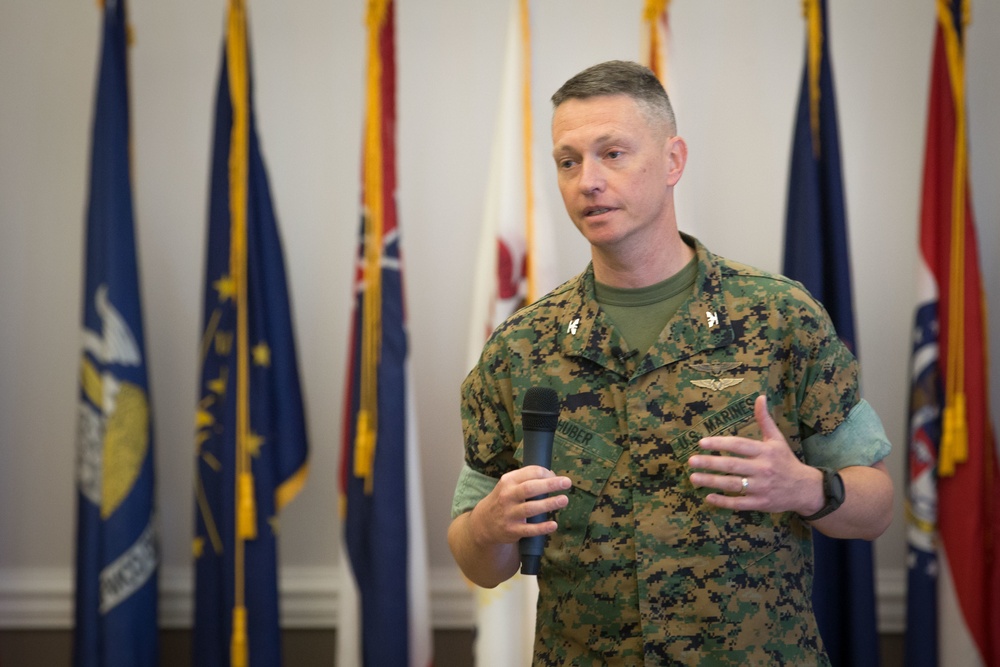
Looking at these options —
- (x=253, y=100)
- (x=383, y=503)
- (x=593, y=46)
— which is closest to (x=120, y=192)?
(x=253, y=100)

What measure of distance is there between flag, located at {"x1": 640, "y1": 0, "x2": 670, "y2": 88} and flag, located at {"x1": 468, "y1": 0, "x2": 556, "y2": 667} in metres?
0.35

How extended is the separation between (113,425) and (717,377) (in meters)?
1.93

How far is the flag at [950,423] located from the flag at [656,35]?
2.51 ft

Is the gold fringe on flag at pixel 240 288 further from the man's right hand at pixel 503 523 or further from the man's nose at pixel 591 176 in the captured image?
the man's nose at pixel 591 176

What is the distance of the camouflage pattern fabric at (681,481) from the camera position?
4.75 ft

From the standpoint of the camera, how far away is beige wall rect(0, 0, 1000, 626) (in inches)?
122

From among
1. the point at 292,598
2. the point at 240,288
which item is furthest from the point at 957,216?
the point at 292,598

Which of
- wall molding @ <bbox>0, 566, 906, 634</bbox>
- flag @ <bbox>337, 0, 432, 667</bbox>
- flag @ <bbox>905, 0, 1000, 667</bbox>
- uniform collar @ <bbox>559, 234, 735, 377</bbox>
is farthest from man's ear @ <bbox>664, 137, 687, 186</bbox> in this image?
wall molding @ <bbox>0, 566, 906, 634</bbox>

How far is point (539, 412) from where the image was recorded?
1.30 metres

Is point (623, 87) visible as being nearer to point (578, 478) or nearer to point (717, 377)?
point (717, 377)

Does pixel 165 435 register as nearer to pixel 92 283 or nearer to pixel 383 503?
pixel 92 283

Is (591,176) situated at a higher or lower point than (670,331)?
higher

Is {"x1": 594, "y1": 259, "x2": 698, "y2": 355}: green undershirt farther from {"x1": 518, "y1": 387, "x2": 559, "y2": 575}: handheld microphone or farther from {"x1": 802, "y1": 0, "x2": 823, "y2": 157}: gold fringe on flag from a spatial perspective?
{"x1": 802, "y1": 0, "x2": 823, "y2": 157}: gold fringe on flag

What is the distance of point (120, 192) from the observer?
9.18 ft
